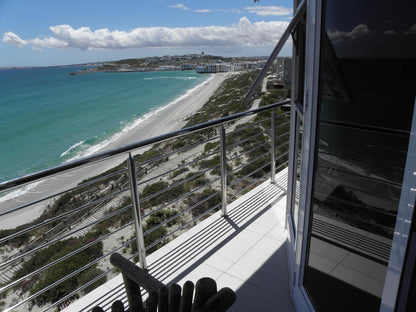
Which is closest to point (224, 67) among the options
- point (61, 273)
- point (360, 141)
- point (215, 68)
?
point (215, 68)

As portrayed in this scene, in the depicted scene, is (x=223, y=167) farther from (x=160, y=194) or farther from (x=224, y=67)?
(x=224, y=67)

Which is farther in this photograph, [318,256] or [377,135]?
[318,256]

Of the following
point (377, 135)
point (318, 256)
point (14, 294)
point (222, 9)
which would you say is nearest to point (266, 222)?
point (318, 256)

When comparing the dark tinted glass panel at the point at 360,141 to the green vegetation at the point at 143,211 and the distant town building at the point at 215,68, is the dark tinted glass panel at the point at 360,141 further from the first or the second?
the distant town building at the point at 215,68

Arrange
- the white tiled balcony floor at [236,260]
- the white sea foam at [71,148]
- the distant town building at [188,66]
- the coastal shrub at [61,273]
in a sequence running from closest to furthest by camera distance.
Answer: the white tiled balcony floor at [236,260] → the coastal shrub at [61,273] → the white sea foam at [71,148] → the distant town building at [188,66]

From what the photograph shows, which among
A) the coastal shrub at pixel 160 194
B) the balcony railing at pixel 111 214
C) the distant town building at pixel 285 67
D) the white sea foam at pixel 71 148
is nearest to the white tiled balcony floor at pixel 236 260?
the balcony railing at pixel 111 214

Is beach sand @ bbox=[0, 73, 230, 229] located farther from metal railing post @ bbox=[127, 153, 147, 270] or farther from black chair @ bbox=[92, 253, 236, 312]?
black chair @ bbox=[92, 253, 236, 312]

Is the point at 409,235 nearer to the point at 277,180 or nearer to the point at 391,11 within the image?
the point at 391,11

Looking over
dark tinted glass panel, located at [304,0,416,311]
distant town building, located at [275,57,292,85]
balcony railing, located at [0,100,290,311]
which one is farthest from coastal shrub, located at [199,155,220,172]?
dark tinted glass panel, located at [304,0,416,311]
